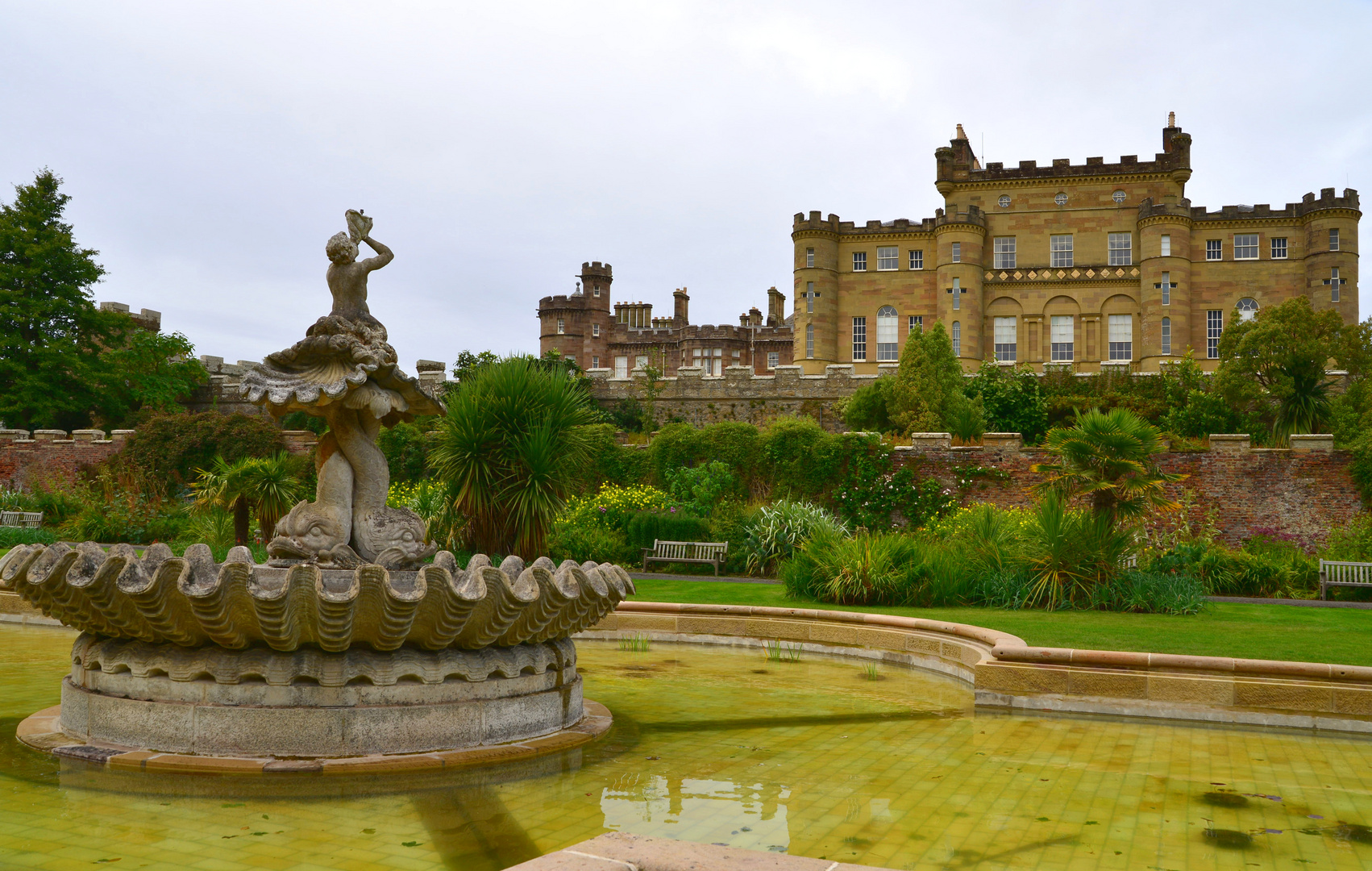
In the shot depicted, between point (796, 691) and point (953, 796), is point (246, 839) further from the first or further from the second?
point (796, 691)

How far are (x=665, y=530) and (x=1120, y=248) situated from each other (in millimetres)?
29990

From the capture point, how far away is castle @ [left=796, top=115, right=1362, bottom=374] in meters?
39.4

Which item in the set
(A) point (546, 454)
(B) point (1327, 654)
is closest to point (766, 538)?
(A) point (546, 454)

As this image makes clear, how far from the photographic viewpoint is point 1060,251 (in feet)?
137

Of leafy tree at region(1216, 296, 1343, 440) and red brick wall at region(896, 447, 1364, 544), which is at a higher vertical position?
leafy tree at region(1216, 296, 1343, 440)

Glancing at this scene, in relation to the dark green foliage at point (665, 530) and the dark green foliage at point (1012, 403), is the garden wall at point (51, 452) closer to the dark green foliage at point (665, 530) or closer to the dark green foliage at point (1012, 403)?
the dark green foliage at point (665, 530)

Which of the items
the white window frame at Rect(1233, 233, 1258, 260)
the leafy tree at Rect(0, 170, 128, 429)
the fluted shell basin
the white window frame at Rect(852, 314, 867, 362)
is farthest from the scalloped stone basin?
the white window frame at Rect(1233, 233, 1258, 260)

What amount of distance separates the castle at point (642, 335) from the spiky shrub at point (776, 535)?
40.0m

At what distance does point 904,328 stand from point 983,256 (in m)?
4.38

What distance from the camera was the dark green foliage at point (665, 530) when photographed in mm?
19453

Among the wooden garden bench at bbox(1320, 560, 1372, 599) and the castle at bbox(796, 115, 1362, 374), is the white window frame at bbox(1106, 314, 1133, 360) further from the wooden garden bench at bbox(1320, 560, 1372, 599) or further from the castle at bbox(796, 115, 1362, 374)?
the wooden garden bench at bbox(1320, 560, 1372, 599)

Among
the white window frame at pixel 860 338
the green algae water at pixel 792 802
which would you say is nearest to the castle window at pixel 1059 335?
the white window frame at pixel 860 338

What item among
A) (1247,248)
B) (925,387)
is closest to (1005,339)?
(1247,248)

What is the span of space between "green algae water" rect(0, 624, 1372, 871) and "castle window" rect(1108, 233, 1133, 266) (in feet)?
123
